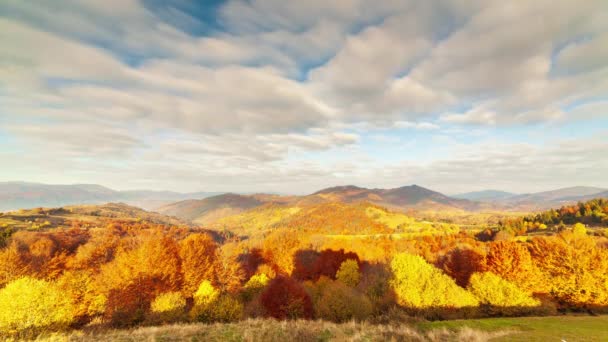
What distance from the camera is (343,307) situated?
45.7m

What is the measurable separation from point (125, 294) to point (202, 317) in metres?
17.3

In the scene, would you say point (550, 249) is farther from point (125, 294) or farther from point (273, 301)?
point (125, 294)

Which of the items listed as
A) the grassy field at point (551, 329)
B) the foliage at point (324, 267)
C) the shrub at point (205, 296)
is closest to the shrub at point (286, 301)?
the shrub at point (205, 296)

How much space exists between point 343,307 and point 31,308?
43.9 m

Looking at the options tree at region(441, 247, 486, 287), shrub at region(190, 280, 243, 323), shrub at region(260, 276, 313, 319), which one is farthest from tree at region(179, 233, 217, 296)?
tree at region(441, 247, 486, 287)

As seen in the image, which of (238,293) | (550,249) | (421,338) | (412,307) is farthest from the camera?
(238,293)

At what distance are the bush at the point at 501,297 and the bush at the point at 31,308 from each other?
6572 cm

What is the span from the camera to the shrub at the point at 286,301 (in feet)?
159

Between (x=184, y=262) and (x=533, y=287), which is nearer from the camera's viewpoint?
(x=533, y=287)

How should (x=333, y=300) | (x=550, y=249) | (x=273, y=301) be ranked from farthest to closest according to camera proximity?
1. (x=550, y=249)
2. (x=273, y=301)
3. (x=333, y=300)

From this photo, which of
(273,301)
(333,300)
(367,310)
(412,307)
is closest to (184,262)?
(273,301)

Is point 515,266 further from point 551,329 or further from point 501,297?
point 551,329

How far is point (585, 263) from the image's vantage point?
161ft

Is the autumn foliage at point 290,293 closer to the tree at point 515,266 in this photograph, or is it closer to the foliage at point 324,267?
the tree at point 515,266
